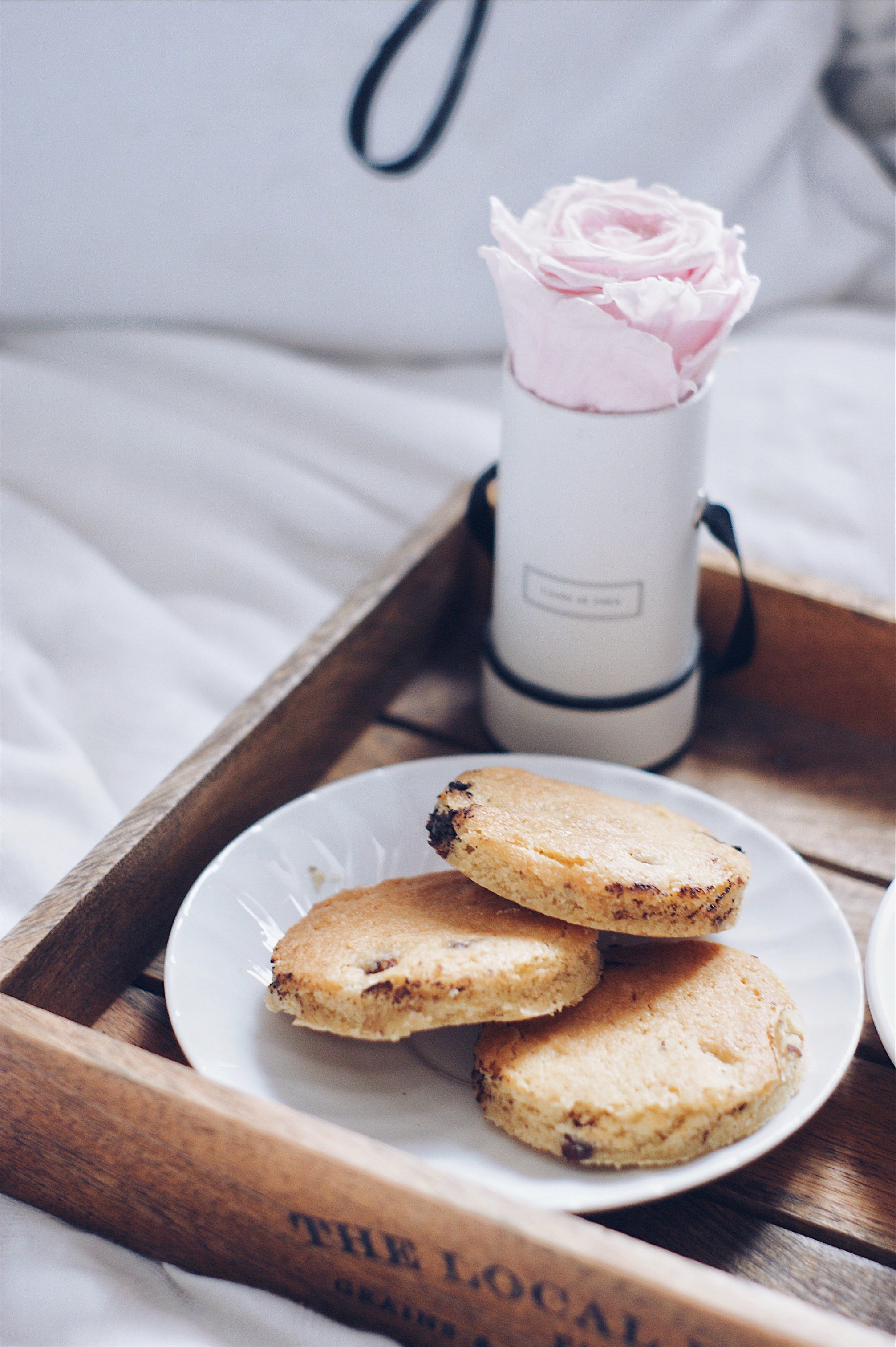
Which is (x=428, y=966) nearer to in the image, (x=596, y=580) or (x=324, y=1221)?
(x=324, y=1221)

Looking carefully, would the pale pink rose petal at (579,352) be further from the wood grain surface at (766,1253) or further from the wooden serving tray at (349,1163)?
the wood grain surface at (766,1253)

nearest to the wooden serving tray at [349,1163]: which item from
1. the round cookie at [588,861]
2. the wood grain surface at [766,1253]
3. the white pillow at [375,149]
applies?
the wood grain surface at [766,1253]

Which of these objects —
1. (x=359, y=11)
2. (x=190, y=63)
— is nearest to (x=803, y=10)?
(x=359, y=11)

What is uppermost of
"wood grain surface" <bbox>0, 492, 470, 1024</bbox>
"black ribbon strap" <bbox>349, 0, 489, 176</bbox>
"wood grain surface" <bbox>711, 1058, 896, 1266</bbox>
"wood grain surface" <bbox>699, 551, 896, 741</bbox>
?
"black ribbon strap" <bbox>349, 0, 489, 176</bbox>

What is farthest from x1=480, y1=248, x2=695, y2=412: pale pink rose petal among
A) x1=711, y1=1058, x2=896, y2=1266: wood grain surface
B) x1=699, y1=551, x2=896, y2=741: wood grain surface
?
x1=711, y1=1058, x2=896, y2=1266: wood grain surface

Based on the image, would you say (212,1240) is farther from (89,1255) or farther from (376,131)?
(376,131)

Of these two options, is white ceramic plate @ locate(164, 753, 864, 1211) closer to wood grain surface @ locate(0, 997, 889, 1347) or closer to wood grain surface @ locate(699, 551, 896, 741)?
wood grain surface @ locate(0, 997, 889, 1347)

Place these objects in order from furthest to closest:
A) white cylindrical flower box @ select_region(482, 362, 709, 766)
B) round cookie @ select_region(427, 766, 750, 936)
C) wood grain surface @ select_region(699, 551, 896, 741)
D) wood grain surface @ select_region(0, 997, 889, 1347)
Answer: wood grain surface @ select_region(699, 551, 896, 741) < white cylindrical flower box @ select_region(482, 362, 709, 766) < round cookie @ select_region(427, 766, 750, 936) < wood grain surface @ select_region(0, 997, 889, 1347)
